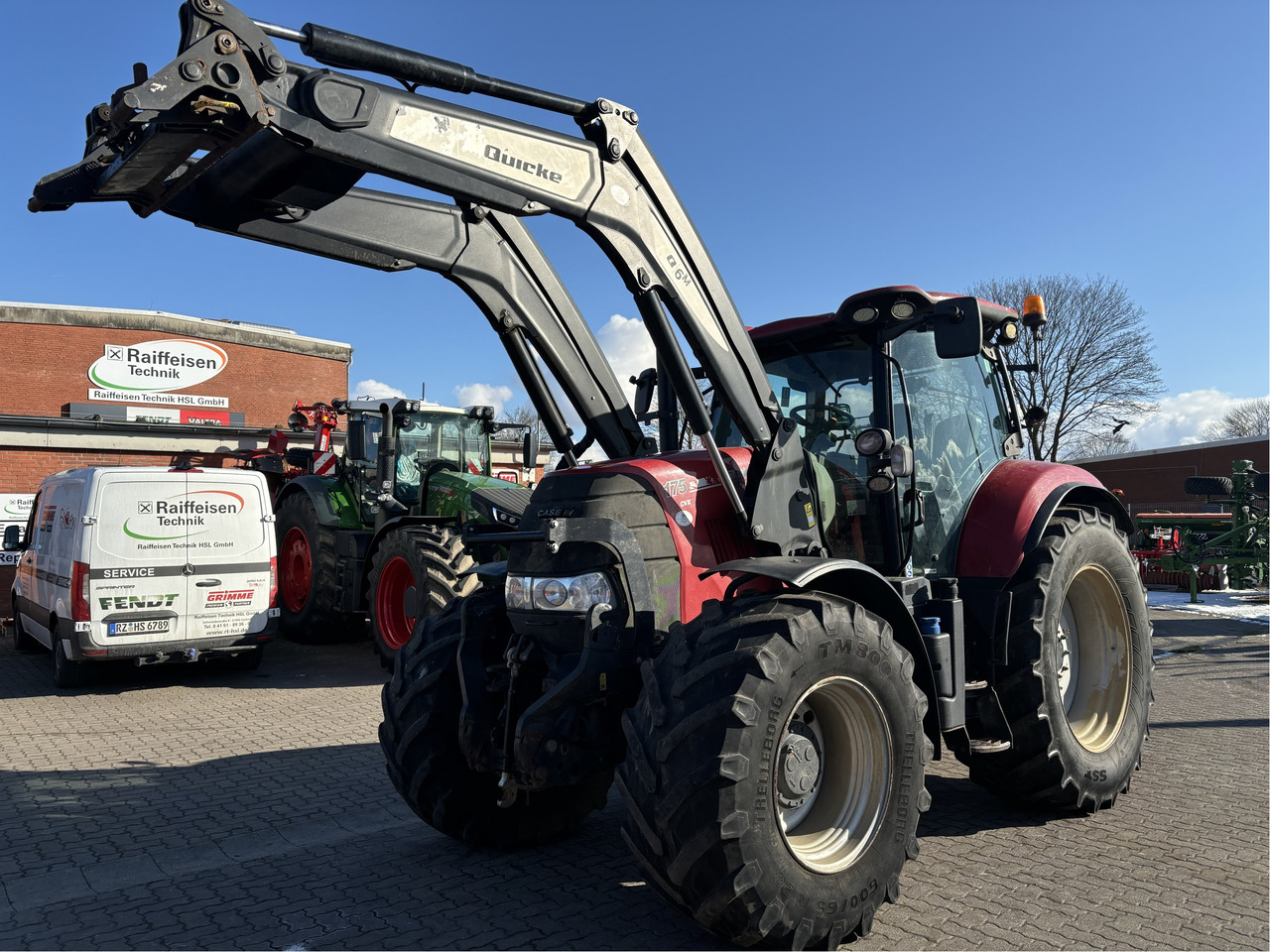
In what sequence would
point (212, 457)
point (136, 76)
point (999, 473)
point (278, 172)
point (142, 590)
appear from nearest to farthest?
point (136, 76)
point (278, 172)
point (999, 473)
point (142, 590)
point (212, 457)

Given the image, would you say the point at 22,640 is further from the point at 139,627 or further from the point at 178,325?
the point at 178,325

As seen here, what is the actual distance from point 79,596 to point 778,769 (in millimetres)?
7988

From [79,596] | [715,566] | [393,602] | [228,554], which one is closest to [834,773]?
[715,566]

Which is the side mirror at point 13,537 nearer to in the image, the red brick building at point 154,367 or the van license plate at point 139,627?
the van license plate at point 139,627

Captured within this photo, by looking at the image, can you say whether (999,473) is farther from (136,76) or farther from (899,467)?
(136,76)

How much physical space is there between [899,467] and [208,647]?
7.67 meters

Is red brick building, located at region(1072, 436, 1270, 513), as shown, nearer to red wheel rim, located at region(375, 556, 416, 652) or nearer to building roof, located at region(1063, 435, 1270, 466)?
building roof, located at region(1063, 435, 1270, 466)

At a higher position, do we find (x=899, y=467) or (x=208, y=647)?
(x=899, y=467)

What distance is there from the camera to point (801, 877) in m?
3.28

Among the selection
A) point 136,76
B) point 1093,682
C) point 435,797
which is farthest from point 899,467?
point 136,76

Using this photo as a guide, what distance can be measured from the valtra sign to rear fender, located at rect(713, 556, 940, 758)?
2337 centimetres

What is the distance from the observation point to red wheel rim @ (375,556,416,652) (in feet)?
33.1

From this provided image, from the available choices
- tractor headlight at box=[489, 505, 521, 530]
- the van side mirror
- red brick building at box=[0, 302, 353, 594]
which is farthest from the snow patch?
red brick building at box=[0, 302, 353, 594]

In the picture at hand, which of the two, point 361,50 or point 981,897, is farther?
point 981,897
